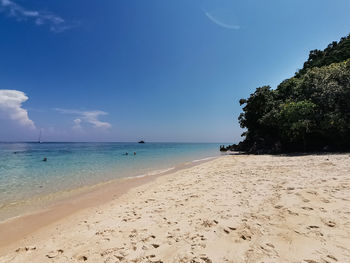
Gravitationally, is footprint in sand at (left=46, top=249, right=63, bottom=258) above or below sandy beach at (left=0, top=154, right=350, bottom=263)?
below

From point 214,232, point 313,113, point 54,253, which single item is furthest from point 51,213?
point 313,113

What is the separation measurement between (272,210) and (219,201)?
1564 mm

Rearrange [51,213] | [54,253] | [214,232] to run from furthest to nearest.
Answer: [51,213] < [214,232] < [54,253]

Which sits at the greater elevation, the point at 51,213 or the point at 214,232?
the point at 214,232

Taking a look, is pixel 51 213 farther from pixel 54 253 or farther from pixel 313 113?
pixel 313 113

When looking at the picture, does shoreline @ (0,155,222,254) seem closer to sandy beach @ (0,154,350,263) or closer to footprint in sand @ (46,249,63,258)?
sandy beach @ (0,154,350,263)

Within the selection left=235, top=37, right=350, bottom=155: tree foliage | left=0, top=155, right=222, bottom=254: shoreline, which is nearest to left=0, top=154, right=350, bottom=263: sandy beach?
left=0, top=155, right=222, bottom=254: shoreline

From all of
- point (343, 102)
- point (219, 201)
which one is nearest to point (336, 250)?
point (219, 201)

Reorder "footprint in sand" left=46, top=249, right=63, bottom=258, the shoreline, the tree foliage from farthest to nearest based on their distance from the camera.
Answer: the tree foliage → the shoreline → "footprint in sand" left=46, top=249, right=63, bottom=258

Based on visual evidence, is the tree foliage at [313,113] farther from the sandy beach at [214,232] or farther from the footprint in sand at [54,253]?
the footprint in sand at [54,253]

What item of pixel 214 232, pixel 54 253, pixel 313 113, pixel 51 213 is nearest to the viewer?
pixel 54 253

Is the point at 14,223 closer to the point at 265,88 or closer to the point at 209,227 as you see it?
the point at 209,227

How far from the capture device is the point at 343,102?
17547 mm

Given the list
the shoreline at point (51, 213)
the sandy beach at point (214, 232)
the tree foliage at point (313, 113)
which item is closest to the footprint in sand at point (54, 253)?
the sandy beach at point (214, 232)
